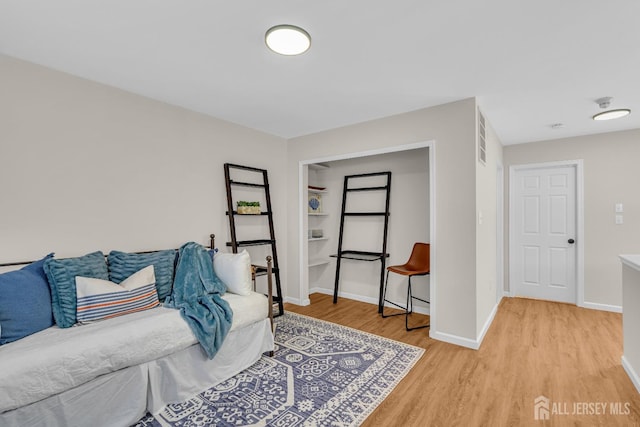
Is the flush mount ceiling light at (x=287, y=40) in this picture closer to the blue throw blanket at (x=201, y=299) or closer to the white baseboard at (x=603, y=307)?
the blue throw blanket at (x=201, y=299)

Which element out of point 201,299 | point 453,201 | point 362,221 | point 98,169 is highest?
point 98,169

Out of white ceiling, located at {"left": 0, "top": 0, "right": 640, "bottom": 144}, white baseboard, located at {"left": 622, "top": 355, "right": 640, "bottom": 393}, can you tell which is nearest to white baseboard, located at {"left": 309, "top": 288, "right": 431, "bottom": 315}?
white baseboard, located at {"left": 622, "top": 355, "right": 640, "bottom": 393}

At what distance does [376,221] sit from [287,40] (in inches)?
114

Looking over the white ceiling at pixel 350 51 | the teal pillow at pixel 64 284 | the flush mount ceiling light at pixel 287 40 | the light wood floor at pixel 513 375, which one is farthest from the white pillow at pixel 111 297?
the flush mount ceiling light at pixel 287 40

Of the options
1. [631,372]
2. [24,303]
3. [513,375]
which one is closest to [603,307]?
[631,372]

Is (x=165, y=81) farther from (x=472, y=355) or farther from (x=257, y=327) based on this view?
(x=472, y=355)

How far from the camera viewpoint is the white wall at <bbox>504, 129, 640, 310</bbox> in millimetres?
3805

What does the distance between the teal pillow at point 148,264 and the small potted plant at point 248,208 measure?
979 millimetres

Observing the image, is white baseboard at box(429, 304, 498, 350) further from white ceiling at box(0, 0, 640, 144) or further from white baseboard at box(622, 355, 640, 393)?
white ceiling at box(0, 0, 640, 144)

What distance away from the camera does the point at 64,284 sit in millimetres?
2061

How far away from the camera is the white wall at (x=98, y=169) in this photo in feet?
7.19

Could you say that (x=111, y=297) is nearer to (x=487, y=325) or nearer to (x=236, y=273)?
(x=236, y=273)

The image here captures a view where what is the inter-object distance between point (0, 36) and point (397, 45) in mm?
2580

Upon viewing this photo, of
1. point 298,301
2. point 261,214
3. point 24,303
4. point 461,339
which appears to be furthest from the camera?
point 298,301
